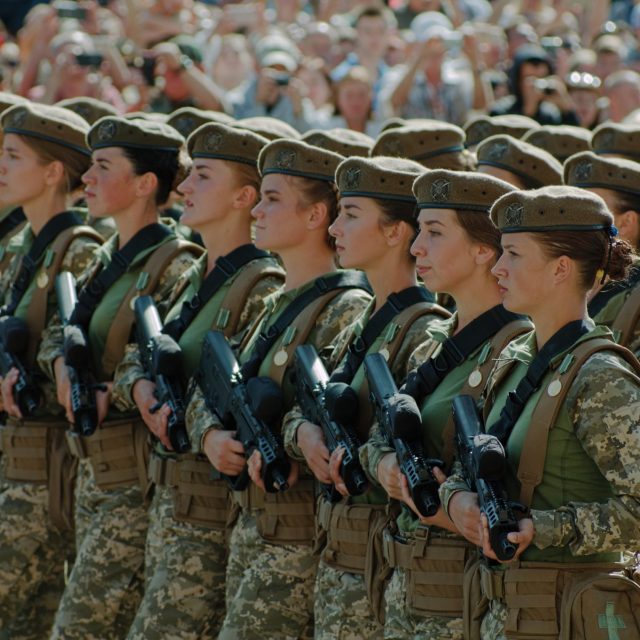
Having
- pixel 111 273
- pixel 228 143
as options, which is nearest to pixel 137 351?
pixel 111 273

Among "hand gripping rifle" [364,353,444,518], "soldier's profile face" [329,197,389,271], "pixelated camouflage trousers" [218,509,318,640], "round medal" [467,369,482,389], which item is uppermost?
"soldier's profile face" [329,197,389,271]

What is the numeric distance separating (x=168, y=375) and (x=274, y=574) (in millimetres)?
1020

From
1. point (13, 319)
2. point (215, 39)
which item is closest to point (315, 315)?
point (13, 319)

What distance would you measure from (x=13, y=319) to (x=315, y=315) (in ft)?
6.50

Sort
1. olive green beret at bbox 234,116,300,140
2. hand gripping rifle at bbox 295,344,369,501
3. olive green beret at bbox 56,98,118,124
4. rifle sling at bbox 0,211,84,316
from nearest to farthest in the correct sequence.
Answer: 1. hand gripping rifle at bbox 295,344,369,501
2. olive green beret at bbox 234,116,300,140
3. rifle sling at bbox 0,211,84,316
4. olive green beret at bbox 56,98,118,124

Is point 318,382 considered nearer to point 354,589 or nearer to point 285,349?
point 285,349

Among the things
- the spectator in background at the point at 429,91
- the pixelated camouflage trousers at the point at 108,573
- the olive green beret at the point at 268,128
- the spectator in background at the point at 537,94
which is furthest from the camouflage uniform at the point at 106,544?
the spectator in background at the point at 429,91

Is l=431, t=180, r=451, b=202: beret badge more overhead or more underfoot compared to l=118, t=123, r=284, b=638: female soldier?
more overhead

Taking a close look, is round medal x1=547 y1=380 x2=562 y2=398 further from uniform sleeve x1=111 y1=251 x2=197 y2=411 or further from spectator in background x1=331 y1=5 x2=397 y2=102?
spectator in background x1=331 y1=5 x2=397 y2=102

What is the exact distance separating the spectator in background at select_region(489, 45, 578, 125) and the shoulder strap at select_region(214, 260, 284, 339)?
15.1ft

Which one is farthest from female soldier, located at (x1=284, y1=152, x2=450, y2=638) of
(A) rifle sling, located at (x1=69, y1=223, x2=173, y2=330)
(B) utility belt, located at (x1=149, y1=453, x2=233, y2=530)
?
(A) rifle sling, located at (x1=69, y1=223, x2=173, y2=330)

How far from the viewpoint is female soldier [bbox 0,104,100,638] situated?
7488 millimetres

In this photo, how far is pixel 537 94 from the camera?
10969mm

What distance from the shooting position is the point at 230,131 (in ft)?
22.3
